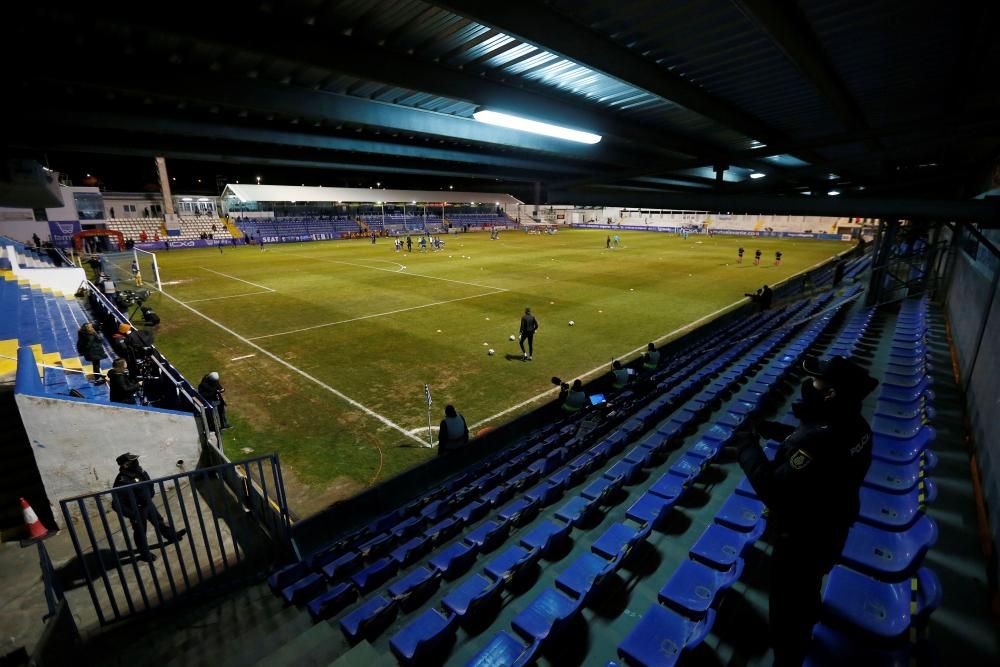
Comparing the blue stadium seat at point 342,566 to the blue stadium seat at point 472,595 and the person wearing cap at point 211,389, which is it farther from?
A: the person wearing cap at point 211,389

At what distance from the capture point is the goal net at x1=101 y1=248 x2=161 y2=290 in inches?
1064

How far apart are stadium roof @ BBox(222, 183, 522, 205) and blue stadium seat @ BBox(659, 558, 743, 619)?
31.8 feet

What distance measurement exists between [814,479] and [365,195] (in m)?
13.4

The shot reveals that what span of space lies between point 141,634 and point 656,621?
529 cm

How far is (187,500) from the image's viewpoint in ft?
25.3

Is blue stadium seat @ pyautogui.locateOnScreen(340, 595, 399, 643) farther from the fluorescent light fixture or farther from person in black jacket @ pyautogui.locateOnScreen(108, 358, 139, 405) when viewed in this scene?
person in black jacket @ pyautogui.locateOnScreen(108, 358, 139, 405)

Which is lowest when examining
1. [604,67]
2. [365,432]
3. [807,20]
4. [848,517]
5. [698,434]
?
[365,432]

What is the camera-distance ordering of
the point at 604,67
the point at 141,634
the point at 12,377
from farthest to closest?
1. the point at 12,377
2. the point at 141,634
3. the point at 604,67

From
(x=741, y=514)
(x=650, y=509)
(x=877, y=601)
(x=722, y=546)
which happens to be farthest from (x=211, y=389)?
(x=877, y=601)

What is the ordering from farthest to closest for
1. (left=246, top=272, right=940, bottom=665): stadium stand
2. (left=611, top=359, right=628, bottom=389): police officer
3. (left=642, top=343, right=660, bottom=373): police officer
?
(left=642, top=343, right=660, bottom=373): police officer, (left=611, top=359, right=628, bottom=389): police officer, (left=246, top=272, right=940, bottom=665): stadium stand

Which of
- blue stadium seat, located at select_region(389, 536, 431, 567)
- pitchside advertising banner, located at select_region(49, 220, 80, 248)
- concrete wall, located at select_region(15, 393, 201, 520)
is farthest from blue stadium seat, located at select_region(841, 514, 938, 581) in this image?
pitchside advertising banner, located at select_region(49, 220, 80, 248)

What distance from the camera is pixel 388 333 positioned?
18.0 m

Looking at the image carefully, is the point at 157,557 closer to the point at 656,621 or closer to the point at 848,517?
the point at 656,621

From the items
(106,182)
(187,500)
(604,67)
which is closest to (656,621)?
(604,67)
